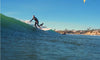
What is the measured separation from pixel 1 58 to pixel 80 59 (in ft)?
14.0

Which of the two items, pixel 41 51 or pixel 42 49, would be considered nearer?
pixel 41 51

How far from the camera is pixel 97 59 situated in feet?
31.3

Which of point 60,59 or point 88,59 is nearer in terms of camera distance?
point 60,59

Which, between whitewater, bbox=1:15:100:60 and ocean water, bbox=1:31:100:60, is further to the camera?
whitewater, bbox=1:15:100:60

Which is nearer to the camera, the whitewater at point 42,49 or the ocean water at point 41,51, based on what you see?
the ocean water at point 41,51

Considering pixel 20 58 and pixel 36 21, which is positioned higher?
pixel 36 21

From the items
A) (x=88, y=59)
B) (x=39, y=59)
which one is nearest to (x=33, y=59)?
(x=39, y=59)

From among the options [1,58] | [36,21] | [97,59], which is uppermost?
[36,21]

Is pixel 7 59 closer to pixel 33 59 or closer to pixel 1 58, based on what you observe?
pixel 1 58

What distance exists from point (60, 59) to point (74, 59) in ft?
2.90

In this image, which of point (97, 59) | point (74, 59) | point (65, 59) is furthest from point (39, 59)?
point (97, 59)

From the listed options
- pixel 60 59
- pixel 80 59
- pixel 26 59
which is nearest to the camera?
pixel 26 59

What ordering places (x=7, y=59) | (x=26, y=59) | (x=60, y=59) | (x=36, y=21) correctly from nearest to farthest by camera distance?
(x=7, y=59), (x=26, y=59), (x=60, y=59), (x=36, y=21)

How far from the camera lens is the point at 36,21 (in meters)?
33.2
